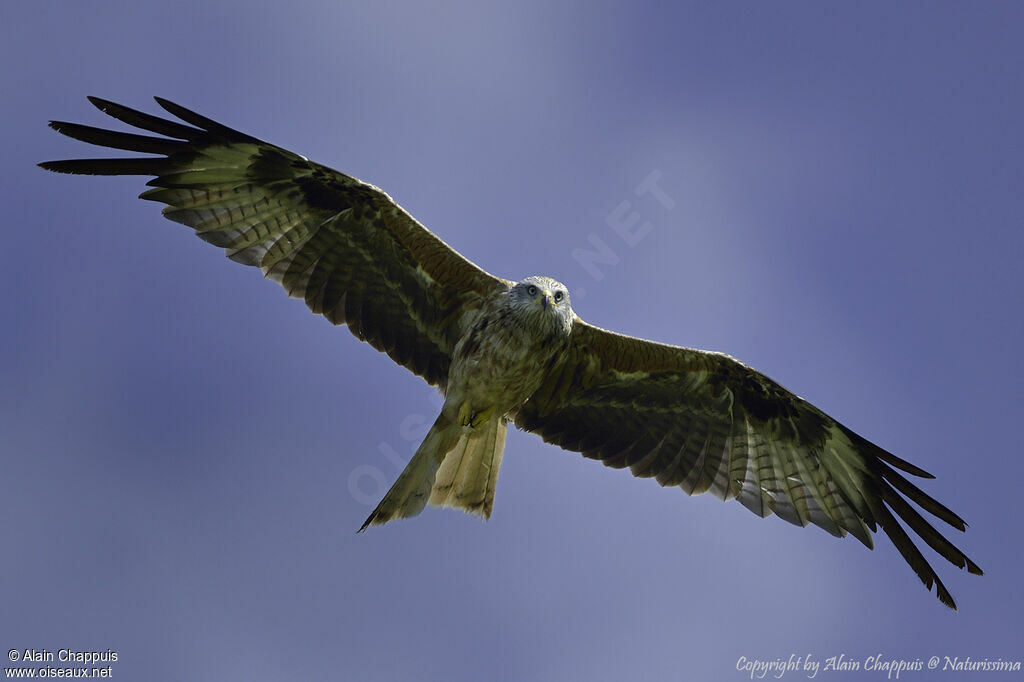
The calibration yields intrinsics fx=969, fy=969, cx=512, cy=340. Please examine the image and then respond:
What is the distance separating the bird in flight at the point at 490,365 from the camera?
8.65 metres

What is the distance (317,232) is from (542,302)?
2301mm

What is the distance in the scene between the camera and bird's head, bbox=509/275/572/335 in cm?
841

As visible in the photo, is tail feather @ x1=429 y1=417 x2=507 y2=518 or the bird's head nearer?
the bird's head

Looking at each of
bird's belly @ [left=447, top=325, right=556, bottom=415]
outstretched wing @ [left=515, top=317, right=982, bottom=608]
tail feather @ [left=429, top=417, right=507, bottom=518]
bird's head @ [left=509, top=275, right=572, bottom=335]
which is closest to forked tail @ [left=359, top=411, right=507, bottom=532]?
tail feather @ [left=429, top=417, right=507, bottom=518]

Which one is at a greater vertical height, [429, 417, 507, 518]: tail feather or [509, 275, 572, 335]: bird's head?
[509, 275, 572, 335]: bird's head

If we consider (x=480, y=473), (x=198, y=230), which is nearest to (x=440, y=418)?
(x=480, y=473)

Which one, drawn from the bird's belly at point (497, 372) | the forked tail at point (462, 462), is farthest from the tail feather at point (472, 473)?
the bird's belly at point (497, 372)

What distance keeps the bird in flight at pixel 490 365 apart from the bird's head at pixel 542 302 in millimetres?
15

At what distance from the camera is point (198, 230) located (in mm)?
8914

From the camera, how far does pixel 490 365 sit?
28.6 feet

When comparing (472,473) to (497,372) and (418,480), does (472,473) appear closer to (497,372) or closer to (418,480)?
(418,480)

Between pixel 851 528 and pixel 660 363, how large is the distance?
8.00 ft

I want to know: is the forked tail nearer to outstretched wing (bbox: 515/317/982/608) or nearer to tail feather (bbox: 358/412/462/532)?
tail feather (bbox: 358/412/462/532)

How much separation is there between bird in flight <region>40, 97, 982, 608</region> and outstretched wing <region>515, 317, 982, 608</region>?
1 cm
